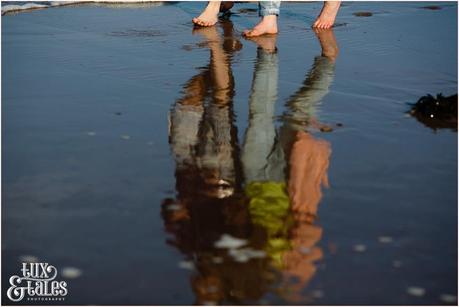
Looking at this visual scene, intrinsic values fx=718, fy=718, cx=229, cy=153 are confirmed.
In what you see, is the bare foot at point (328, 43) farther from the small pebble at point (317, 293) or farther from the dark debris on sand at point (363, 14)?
the small pebble at point (317, 293)

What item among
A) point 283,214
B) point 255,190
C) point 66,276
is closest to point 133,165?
point 255,190

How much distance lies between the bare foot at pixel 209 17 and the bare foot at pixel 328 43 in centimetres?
113

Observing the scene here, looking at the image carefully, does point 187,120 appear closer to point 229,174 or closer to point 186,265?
point 229,174

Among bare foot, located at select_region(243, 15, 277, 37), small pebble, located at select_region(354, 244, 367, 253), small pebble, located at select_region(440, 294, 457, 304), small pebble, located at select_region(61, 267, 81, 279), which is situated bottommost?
small pebble, located at select_region(440, 294, 457, 304)

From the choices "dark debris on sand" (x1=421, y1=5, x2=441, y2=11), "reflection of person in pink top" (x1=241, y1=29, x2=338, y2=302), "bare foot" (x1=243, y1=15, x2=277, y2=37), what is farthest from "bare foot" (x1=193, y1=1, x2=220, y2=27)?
"dark debris on sand" (x1=421, y1=5, x2=441, y2=11)

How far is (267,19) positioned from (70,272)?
5.26 meters

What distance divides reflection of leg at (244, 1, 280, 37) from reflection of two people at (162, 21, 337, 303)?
211 cm

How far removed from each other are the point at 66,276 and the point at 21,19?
6024mm

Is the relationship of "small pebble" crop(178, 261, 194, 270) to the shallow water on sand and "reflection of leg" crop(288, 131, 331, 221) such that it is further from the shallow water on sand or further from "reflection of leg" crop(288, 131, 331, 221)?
"reflection of leg" crop(288, 131, 331, 221)

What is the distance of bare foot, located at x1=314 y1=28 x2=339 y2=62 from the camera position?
6.60 m

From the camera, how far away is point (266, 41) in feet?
23.5

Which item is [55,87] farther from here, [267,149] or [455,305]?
[455,305]

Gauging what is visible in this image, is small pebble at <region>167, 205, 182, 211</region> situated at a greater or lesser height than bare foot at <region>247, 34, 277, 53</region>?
lesser

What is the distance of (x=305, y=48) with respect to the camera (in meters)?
6.88
